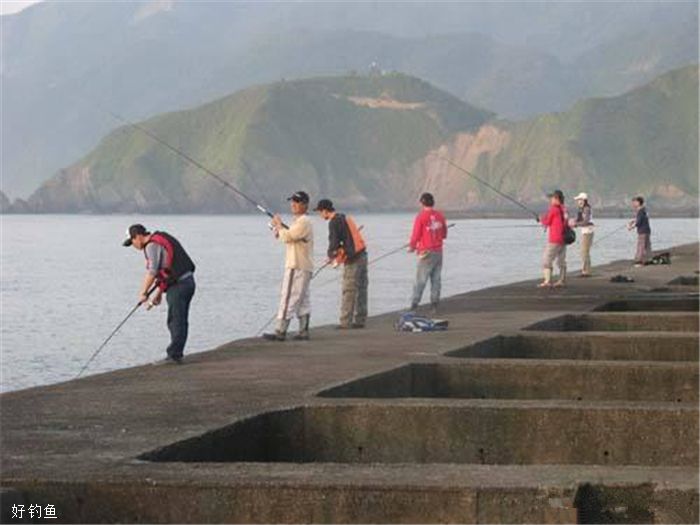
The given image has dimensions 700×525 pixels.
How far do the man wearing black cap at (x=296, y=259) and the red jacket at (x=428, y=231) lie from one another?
3.91 metres

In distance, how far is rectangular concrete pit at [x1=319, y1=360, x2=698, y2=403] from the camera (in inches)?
469

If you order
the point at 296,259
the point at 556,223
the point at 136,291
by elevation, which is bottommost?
the point at 136,291

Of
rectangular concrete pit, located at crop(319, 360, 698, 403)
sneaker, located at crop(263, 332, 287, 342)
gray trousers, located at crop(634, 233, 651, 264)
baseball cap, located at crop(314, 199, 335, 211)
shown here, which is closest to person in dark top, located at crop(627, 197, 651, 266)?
gray trousers, located at crop(634, 233, 651, 264)

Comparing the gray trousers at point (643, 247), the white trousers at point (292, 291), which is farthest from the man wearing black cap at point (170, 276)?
the gray trousers at point (643, 247)

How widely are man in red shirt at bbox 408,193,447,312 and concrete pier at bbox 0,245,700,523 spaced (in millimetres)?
3551

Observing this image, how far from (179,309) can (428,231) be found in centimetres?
634

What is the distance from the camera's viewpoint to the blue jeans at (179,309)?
45.3 feet

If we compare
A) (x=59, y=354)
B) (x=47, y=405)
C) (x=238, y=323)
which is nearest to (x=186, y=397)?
(x=47, y=405)

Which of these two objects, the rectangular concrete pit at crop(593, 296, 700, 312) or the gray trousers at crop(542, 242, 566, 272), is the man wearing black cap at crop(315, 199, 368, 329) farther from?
the gray trousers at crop(542, 242, 566, 272)

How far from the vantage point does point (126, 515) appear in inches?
281

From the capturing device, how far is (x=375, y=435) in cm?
959

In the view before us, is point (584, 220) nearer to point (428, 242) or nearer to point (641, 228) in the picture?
point (641, 228)

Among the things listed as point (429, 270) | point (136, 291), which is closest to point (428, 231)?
point (429, 270)

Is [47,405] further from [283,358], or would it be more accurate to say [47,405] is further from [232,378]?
[283,358]
